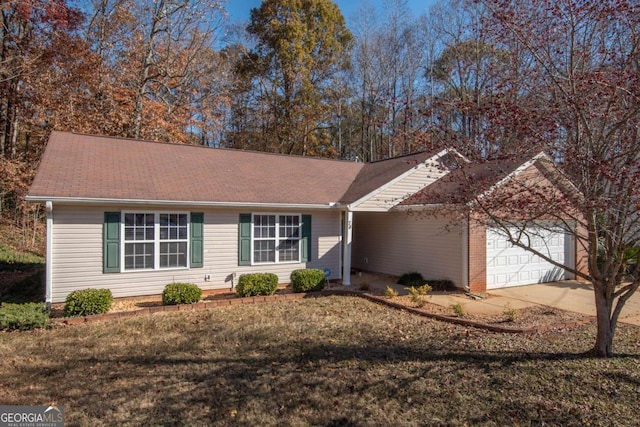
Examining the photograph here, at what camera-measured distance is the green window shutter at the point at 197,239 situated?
34.3 feet

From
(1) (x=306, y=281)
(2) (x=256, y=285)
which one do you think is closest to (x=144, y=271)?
(2) (x=256, y=285)

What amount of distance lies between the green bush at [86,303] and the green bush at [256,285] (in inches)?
117

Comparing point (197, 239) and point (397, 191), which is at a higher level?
point (397, 191)

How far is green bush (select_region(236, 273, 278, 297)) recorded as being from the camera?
989cm

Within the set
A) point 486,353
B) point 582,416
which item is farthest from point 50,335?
point 582,416

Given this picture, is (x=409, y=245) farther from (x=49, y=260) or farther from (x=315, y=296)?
(x=49, y=260)

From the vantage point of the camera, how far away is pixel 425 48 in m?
26.3

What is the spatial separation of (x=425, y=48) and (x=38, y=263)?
24924 millimetres

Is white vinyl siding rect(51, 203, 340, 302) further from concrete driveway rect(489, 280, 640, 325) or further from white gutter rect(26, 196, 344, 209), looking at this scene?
concrete driveway rect(489, 280, 640, 325)

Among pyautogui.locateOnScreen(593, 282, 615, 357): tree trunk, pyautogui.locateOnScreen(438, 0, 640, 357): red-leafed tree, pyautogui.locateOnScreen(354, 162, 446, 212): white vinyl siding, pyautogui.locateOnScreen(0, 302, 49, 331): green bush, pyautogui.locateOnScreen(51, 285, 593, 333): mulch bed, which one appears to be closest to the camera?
pyautogui.locateOnScreen(438, 0, 640, 357): red-leafed tree

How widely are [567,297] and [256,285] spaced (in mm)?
8268

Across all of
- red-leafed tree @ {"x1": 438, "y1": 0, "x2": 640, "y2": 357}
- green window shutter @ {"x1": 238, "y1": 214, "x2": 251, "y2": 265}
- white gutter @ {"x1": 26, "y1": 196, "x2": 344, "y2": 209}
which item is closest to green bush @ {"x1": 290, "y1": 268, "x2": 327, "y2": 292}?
green window shutter @ {"x1": 238, "y1": 214, "x2": 251, "y2": 265}

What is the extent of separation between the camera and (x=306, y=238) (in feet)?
40.0

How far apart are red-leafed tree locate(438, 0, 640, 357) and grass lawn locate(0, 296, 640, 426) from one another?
1388 millimetres
